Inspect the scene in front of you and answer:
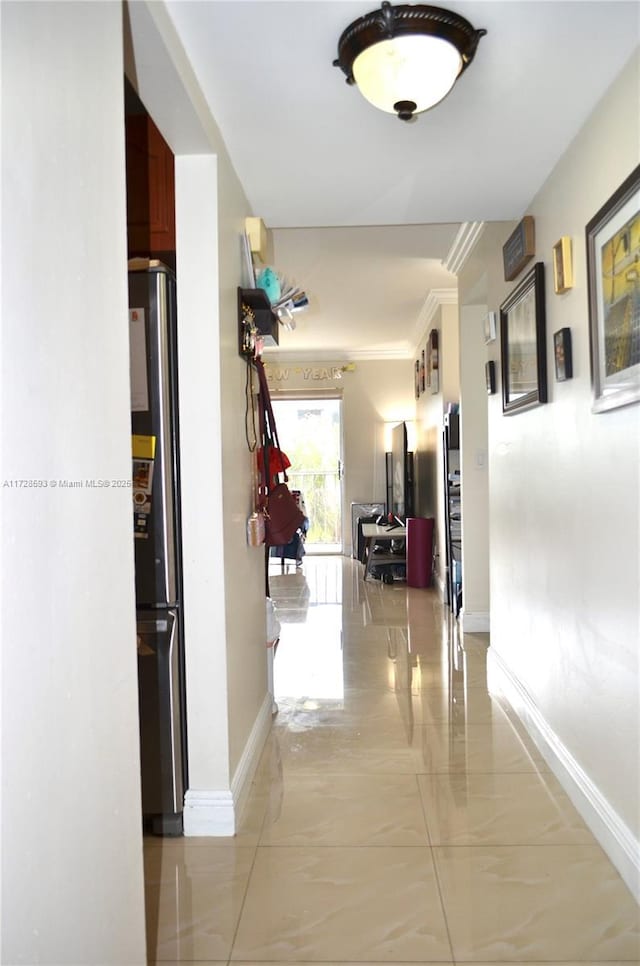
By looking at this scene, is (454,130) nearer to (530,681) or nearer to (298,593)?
(530,681)

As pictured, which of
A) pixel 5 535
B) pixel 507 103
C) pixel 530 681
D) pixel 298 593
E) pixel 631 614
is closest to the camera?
pixel 5 535

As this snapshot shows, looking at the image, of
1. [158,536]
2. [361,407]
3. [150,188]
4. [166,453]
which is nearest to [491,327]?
[150,188]

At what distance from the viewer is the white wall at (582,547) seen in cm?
192

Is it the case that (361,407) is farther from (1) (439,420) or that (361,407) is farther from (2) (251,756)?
(2) (251,756)

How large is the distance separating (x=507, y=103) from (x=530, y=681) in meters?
2.28

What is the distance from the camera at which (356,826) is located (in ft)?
7.48

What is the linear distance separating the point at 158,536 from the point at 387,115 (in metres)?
1.54

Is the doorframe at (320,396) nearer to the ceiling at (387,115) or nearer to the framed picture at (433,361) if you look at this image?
the framed picture at (433,361)

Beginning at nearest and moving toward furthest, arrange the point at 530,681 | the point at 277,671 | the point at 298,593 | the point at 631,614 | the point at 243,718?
the point at 631,614, the point at 243,718, the point at 530,681, the point at 277,671, the point at 298,593

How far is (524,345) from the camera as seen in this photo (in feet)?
9.82

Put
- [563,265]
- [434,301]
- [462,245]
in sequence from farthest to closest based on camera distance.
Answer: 1. [434,301]
2. [462,245]
3. [563,265]

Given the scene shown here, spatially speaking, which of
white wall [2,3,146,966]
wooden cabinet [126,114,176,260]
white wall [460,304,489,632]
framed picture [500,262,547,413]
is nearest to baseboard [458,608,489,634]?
white wall [460,304,489,632]

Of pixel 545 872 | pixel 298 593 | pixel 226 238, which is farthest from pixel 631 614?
pixel 298 593

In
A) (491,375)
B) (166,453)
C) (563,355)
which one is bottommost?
(166,453)
